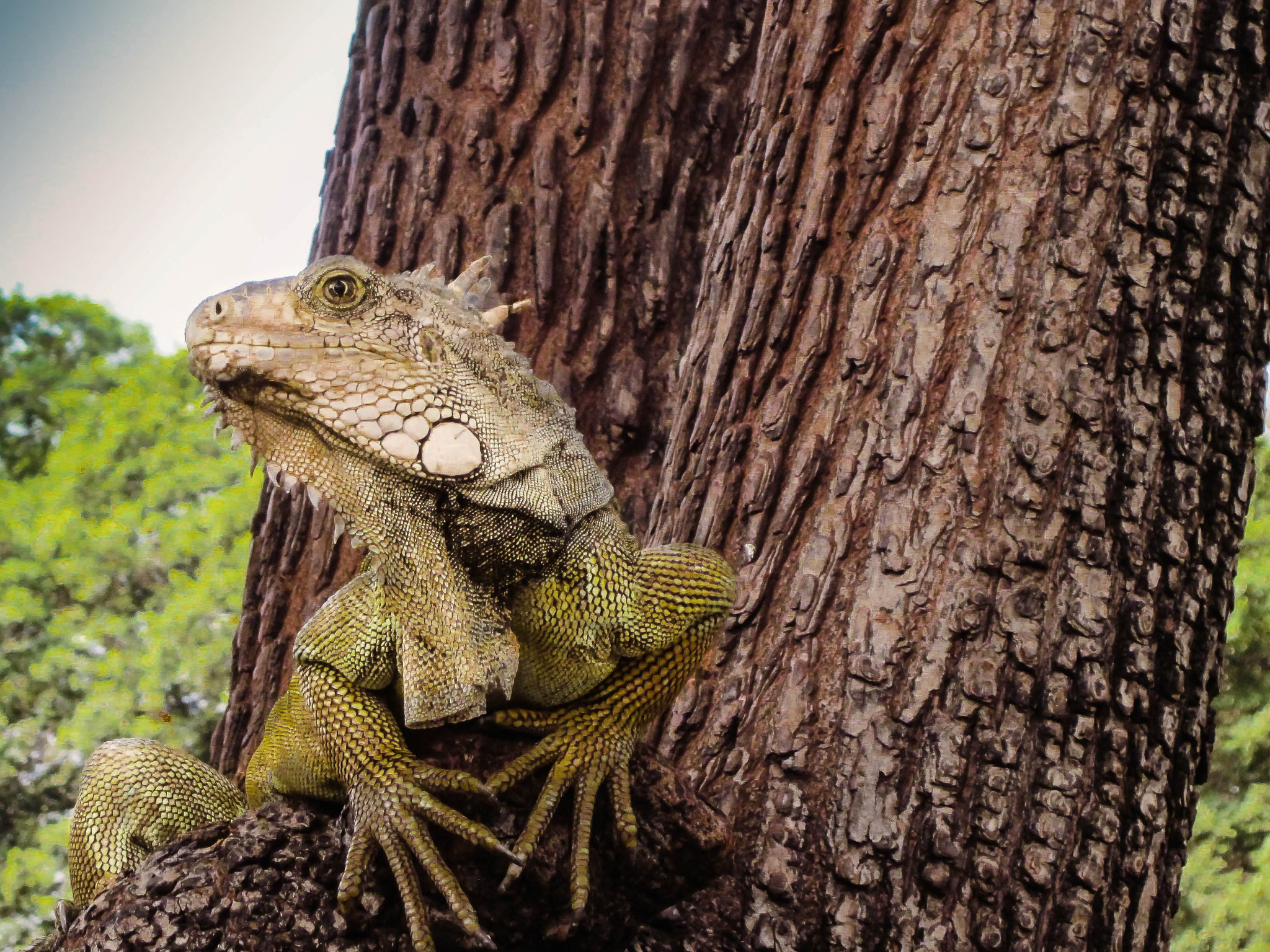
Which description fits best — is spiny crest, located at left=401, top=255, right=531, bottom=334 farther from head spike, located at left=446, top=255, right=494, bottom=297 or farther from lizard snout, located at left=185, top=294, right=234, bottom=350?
lizard snout, located at left=185, top=294, right=234, bottom=350

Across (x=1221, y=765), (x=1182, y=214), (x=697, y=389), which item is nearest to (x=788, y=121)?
(x=697, y=389)

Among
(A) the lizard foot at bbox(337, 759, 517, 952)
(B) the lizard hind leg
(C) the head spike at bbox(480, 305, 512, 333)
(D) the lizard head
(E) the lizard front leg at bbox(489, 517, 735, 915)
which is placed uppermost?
(C) the head spike at bbox(480, 305, 512, 333)

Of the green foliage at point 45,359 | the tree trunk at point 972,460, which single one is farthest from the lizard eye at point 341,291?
the green foliage at point 45,359

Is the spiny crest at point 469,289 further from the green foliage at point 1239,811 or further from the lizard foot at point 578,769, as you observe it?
the green foliage at point 1239,811

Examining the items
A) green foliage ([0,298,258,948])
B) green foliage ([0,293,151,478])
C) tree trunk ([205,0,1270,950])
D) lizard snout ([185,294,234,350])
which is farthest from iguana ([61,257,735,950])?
green foliage ([0,293,151,478])

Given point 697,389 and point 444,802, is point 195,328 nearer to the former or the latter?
point 444,802

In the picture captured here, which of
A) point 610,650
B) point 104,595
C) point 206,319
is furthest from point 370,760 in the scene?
point 104,595
